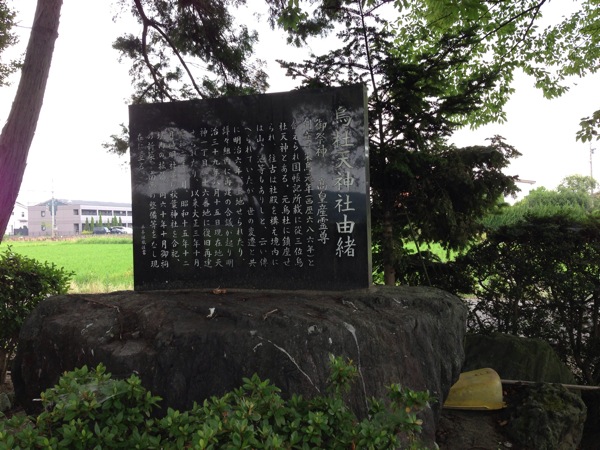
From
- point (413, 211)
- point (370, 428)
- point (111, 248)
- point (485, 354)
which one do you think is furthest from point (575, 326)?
point (111, 248)

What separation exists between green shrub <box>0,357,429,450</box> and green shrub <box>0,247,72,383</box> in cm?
327

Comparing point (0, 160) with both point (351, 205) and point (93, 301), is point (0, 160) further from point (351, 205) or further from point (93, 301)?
point (351, 205)

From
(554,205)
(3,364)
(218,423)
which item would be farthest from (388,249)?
(554,205)

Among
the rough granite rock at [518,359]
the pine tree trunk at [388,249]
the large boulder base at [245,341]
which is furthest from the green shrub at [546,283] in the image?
the large boulder base at [245,341]

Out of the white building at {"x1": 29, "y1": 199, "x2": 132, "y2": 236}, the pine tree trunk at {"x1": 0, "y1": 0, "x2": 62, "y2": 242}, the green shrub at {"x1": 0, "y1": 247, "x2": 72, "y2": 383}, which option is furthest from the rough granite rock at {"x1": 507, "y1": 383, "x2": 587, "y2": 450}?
the white building at {"x1": 29, "y1": 199, "x2": 132, "y2": 236}

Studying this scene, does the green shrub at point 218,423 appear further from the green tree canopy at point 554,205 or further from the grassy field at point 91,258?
the grassy field at point 91,258

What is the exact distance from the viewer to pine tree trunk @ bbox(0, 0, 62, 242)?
4.27 meters

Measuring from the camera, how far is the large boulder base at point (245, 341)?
245cm

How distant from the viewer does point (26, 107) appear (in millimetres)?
4340

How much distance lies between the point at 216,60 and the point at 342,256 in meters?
4.36

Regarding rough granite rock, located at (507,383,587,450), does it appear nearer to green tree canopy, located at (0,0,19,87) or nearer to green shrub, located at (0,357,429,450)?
green shrub, located at (0,357,429,450)

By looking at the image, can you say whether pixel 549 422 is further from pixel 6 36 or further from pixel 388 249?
pixel 6 36

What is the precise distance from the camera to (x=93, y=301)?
331 centimetres

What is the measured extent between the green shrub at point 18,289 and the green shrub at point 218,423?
327cm
